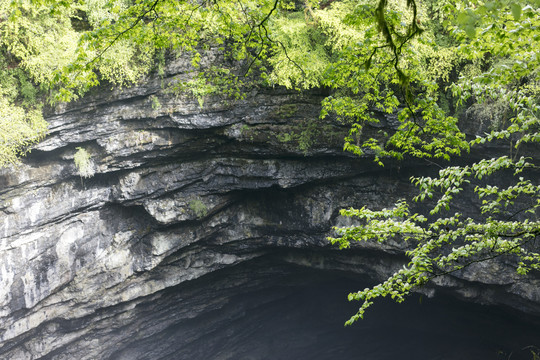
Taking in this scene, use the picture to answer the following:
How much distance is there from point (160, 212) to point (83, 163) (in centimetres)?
218

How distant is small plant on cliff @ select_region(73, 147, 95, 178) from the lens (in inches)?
334

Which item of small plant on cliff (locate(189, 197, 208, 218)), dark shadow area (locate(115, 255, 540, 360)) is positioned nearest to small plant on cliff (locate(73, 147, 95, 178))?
small plant on cliff (locate(189, 197, 208, 218))

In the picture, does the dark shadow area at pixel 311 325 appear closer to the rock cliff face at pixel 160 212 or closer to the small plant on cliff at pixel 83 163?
the rock cliff face at pixel 160 212

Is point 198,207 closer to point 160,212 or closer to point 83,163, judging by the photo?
point 160,212

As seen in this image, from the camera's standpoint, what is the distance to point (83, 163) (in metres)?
8.53

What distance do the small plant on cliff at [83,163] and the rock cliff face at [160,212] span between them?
11cm

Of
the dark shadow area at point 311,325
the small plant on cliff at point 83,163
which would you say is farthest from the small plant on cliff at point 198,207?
the small plant on cliff at point 83,163

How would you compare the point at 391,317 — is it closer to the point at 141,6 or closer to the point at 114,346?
the point at 114,346

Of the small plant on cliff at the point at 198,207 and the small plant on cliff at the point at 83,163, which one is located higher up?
the small plant on cliff at the point at 83,163

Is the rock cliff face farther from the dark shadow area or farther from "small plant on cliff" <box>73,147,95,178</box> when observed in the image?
the dark shadow area

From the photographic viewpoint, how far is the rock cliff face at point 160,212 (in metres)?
8.42

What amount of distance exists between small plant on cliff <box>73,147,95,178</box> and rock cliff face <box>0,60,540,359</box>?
0.11 metres

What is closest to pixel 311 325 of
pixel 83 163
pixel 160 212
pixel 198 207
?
pixel 198 207

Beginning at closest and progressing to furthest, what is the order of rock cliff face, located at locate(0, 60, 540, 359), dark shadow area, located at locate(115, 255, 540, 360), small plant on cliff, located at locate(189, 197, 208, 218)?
rock cliff face, located at locate(0, 60, 540, 359) → small plant on cliff, located at locate(189, 197, 208, 218) → dark shadow area, located at locate(115, 255, 540, 360)
